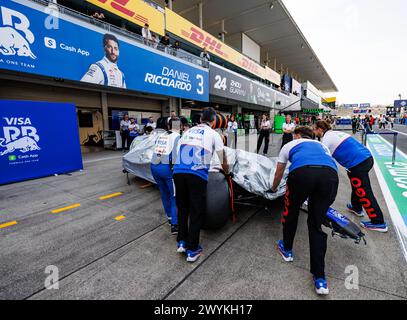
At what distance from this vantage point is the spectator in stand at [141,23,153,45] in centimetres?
953

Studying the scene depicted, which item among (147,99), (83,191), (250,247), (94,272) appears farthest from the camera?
(147,99)

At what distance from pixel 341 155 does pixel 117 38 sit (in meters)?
9.18

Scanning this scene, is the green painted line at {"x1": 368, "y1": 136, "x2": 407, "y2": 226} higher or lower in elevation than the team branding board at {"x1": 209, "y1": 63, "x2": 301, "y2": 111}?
lower

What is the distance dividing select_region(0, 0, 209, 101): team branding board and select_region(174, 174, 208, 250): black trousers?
262 inches

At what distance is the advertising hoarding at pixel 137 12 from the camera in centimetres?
845

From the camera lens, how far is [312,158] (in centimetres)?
181

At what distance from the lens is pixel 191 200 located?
2035 millimetres

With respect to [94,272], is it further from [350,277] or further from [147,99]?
[147,99]

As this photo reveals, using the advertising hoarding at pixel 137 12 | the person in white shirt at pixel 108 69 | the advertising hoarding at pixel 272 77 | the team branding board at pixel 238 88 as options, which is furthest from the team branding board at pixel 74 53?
the advertising hoarding at pixel 272 77

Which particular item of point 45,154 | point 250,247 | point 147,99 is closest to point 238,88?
point 147,99

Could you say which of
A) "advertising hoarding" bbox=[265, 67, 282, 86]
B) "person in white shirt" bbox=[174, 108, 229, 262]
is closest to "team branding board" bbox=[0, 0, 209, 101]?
"person in white shirt" bbox=[174, 108, 229, 262]

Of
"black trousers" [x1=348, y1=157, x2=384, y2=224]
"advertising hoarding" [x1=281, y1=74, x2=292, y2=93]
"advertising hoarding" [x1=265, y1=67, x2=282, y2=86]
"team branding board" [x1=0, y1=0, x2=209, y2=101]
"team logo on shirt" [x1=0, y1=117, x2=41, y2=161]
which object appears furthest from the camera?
"advertising hoarding" [x1=281, y1=74, x2=292, y2=93]

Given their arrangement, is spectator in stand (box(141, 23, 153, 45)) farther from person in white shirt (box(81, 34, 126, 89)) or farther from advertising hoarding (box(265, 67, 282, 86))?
advertising hoarding (box(265, 67, 282, 86))

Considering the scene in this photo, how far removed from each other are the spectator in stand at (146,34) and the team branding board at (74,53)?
0.45 metres
